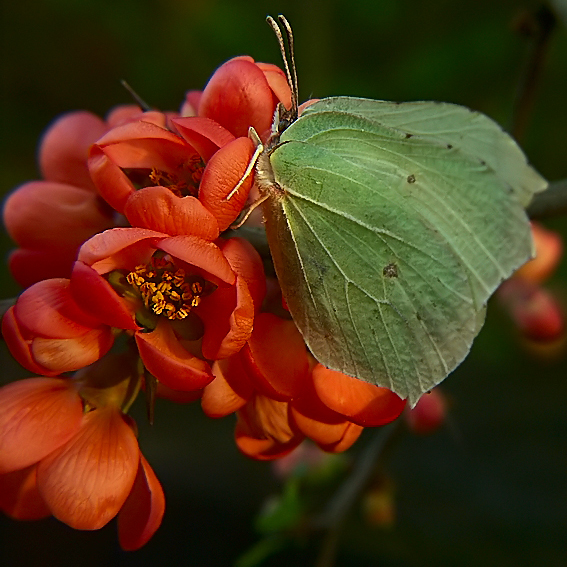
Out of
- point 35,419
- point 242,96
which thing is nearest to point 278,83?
point 242,96

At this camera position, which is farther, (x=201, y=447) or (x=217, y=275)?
(x=201, y=447)

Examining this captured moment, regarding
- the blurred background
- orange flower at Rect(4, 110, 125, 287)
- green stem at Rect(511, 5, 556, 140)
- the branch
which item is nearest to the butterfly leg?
orange flower at Rect(4, 110, 125, 287)

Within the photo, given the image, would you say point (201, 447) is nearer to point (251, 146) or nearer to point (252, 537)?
point (252, 537)

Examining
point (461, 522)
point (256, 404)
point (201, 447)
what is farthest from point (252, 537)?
point (256, 404)

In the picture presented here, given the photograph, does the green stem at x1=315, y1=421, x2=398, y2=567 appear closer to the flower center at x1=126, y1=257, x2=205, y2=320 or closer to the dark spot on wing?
the dark spot on wing

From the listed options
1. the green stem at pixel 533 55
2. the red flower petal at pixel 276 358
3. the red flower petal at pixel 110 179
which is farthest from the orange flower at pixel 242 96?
the green stem at pixel 533 55
